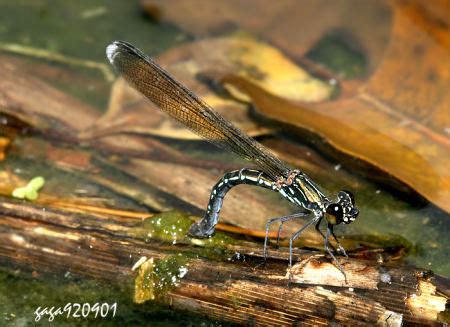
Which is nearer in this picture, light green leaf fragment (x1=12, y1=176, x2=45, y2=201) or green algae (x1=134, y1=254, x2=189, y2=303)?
green algae (x1=134, y1=254, x2=189, y2=303)

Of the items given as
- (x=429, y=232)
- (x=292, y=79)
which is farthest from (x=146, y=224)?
(x=292, y=79)

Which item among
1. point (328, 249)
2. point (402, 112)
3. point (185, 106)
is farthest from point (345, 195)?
point (402, 112)

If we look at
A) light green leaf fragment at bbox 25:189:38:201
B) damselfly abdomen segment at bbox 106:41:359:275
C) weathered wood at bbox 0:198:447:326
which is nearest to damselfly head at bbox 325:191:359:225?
damselfly abdomen segment at bbox 106:41:359:275

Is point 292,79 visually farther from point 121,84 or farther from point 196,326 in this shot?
point 196,326

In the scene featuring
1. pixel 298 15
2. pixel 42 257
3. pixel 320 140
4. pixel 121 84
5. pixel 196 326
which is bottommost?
pixel 196 326

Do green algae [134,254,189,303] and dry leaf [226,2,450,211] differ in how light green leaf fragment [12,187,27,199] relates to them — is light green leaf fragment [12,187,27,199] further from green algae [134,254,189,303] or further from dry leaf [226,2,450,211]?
dry leaf [226,2,450,211]

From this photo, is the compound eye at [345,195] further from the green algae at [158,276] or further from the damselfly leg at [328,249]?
the green algae at [158,276]

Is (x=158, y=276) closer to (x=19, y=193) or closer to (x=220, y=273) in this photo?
(x=220, y=273)
